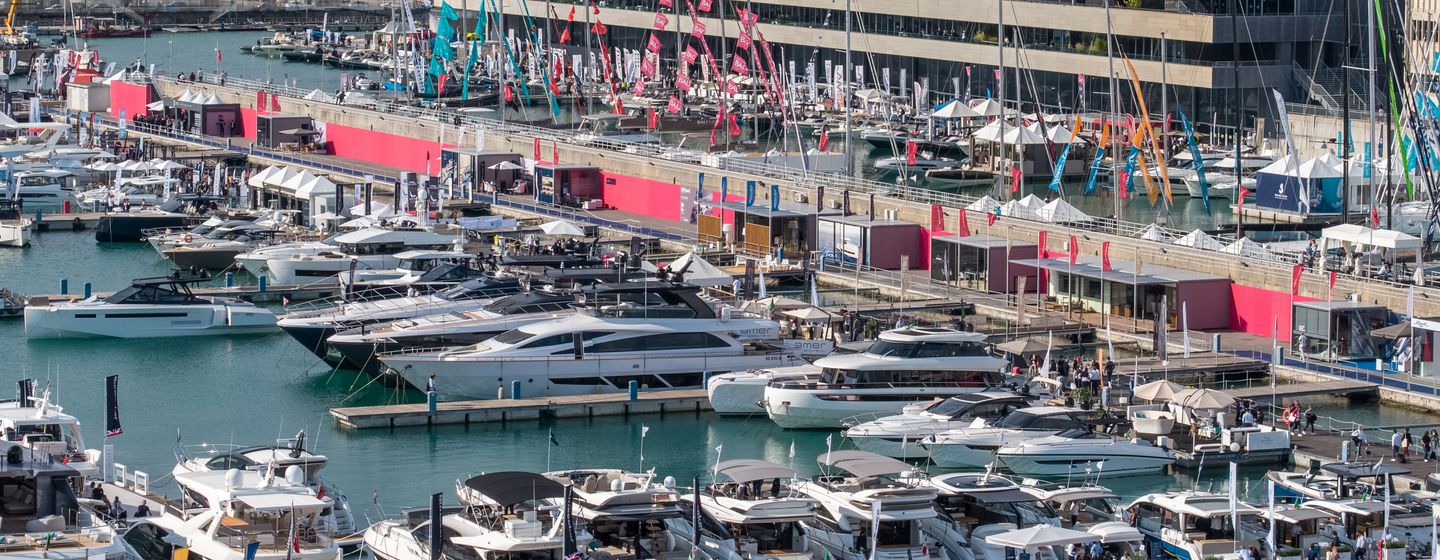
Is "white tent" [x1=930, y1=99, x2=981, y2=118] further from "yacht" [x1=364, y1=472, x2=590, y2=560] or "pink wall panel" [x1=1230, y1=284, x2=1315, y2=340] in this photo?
"yacht" [x1=364, y1=472, x2=590, y2=560]

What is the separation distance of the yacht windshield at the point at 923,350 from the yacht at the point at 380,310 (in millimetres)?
11460

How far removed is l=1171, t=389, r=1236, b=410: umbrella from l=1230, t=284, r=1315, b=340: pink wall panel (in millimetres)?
11571

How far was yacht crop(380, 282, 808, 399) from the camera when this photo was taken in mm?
56562

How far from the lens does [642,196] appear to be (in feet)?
293

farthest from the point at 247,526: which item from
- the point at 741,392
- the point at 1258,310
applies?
the point at 1258,310

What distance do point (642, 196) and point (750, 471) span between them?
49.2m

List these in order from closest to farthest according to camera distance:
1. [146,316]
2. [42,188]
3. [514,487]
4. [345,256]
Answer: [514,487], [146,316], [345,256], [42,188]

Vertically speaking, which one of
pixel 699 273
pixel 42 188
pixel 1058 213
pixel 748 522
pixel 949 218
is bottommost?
pixel 748 522

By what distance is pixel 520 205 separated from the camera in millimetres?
89438

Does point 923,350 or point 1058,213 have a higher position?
point 1058,213

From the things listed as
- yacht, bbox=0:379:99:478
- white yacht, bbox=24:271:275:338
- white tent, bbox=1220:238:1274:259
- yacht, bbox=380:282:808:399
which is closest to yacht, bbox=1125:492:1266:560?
yacht, bbox=0:379:99:478

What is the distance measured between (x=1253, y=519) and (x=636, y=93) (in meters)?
99.5

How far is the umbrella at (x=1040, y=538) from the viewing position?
129ft

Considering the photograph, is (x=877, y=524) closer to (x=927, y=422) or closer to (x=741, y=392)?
(x=927, y=422)
